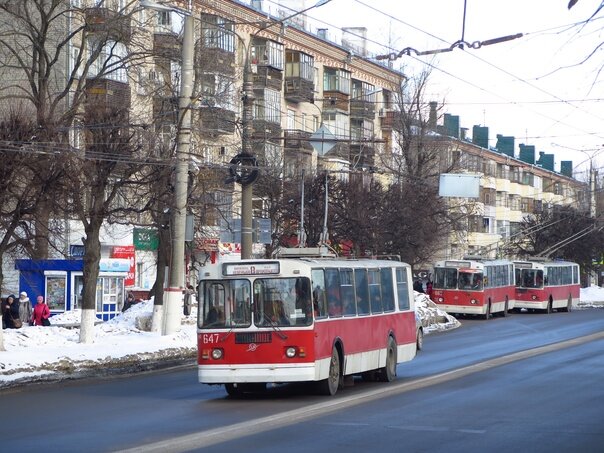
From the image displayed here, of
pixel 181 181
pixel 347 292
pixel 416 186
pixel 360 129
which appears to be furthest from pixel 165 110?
pixel 360 129

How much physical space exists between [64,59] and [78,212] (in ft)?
69.1

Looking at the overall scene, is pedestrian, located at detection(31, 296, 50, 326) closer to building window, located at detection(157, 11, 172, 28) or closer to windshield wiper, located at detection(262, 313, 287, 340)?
building window, located at detection(157, 11, 172, 28)

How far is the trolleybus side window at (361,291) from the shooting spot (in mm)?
20594

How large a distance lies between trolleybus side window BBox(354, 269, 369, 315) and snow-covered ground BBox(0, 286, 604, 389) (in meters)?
6.41

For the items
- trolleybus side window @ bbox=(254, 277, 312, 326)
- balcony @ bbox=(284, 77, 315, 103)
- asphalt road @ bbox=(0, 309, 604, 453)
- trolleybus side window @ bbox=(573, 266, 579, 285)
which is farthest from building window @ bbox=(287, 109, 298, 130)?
trolleybus side window @ bbox=(254, 277, 312, 326)

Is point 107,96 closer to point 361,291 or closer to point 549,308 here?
point 361,291

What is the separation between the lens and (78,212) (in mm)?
28969

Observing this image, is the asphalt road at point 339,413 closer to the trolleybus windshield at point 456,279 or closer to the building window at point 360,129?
the trolleybus windshield at point 456,279

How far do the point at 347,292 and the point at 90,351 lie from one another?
9097 mm

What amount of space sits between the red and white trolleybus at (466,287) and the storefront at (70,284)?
48.6 feet

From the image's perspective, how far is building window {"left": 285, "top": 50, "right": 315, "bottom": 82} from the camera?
6397 centimetres

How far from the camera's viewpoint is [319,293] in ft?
61.9

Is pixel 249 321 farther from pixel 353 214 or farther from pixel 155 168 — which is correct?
pixel 353 214

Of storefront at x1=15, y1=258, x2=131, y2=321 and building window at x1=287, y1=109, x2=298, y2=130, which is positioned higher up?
building window at x1=287, y1=109, x2=298, y2=130
